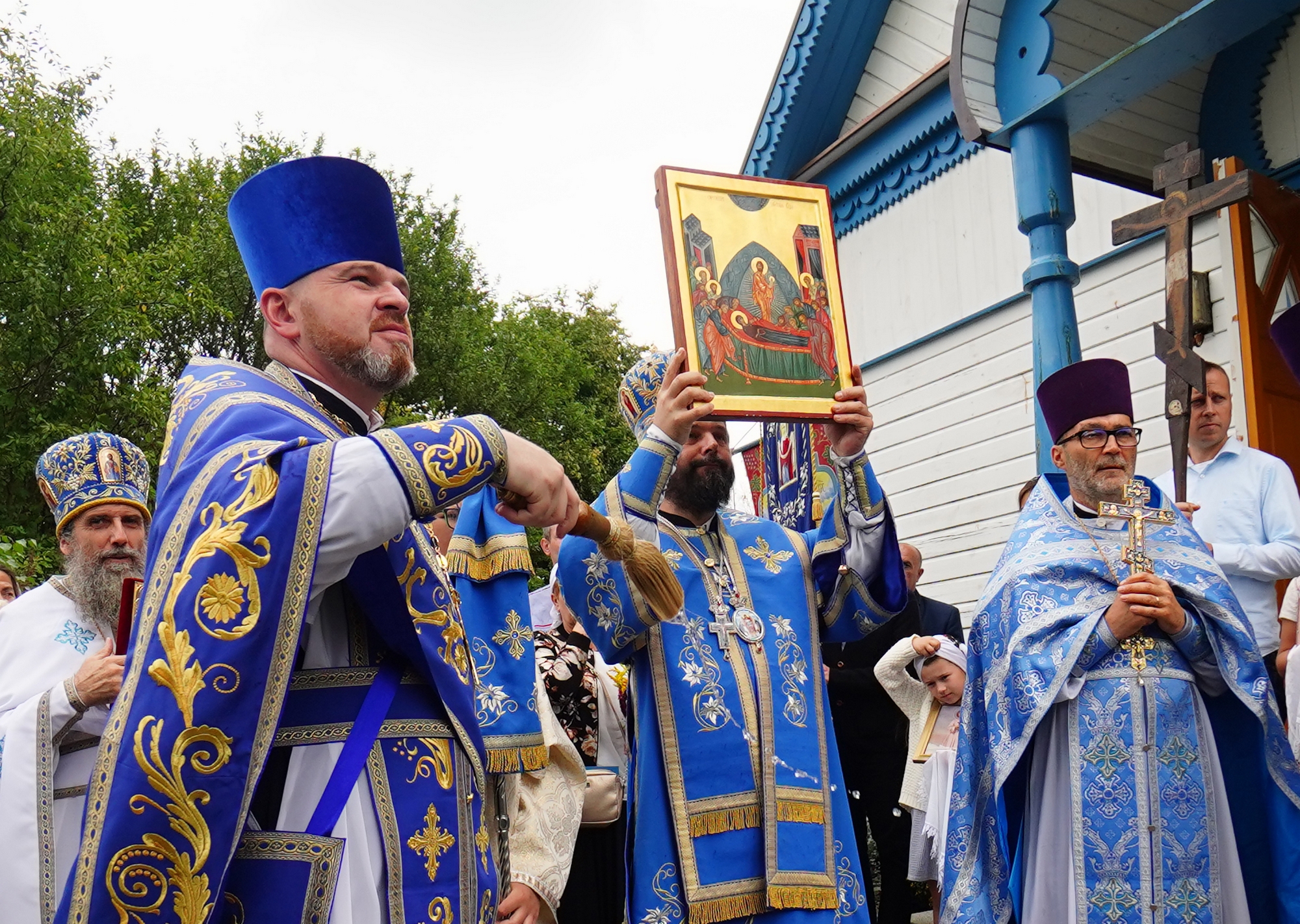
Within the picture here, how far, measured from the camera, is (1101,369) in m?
4.85

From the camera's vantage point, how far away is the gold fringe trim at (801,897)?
3.50 m

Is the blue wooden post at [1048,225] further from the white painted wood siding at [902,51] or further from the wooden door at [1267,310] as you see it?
the white painted wood siding at [902,51]

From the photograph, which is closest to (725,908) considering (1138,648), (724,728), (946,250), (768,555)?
(724,728)

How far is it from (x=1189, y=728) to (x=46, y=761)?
12.5 ft

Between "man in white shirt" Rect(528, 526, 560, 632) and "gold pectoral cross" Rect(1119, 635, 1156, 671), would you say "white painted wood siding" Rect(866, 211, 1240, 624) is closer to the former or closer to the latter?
"gold pectoral cross" Rect(1119, 635, 1156, 671)

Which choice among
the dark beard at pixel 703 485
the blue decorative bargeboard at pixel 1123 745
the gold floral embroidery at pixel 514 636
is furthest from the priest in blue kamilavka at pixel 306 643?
the blue decorative bargeboard at pixel 1123 745

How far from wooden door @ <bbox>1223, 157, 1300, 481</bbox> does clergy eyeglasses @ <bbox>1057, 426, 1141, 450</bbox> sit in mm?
2333

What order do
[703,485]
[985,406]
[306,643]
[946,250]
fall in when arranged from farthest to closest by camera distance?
[946,250] < [985,406] < [703,485] < [306,643]

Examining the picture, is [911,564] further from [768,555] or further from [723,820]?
[723,820]

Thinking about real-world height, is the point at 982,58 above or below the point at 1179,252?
above

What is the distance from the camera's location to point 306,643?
216 centimetres

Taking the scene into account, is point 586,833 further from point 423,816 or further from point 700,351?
point 423,816

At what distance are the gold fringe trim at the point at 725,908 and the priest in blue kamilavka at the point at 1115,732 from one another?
4.33 ft

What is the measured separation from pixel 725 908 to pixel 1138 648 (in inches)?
76.4
